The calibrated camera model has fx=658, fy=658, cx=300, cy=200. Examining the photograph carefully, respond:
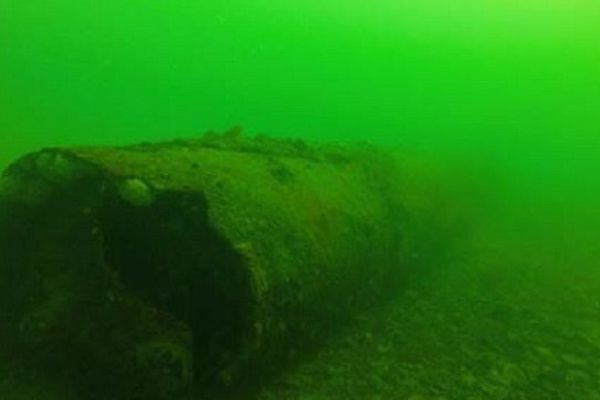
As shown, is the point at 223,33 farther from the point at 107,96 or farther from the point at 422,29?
the point at 107,96

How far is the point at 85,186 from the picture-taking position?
382 centimetres

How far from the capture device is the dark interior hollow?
342cm

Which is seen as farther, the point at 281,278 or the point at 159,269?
the point at 281,278

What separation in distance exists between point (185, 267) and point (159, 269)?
0.52ft

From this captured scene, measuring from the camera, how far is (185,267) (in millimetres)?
3502

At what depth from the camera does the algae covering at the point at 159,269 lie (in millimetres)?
3426

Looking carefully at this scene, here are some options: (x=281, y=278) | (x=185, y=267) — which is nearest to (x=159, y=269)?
(x=185, y=267)

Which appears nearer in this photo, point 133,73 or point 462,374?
point 462,374

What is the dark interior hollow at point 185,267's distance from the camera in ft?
11.2

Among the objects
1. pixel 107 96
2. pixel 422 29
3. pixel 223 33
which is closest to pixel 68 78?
pixel 107 96

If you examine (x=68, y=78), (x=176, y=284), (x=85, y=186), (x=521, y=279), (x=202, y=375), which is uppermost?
(x=85, y=186)

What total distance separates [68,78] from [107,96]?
17055 millimetres

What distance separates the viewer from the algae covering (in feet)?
11.2

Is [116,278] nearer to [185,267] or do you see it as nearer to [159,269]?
[159,269]
